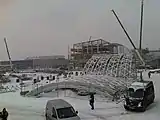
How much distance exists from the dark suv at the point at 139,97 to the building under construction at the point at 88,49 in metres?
47.0

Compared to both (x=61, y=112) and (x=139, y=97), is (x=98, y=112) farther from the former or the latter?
(x=61, y=112)

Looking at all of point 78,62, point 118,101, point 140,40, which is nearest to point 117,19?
point 140,40

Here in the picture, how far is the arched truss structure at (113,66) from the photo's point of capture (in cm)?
3250

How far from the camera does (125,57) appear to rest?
36.4 meters

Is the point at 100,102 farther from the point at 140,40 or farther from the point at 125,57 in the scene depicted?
the point at 140,40

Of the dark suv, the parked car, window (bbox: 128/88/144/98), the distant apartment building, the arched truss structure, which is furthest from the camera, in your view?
the distant apartment building

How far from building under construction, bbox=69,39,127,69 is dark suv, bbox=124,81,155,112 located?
47004 mm

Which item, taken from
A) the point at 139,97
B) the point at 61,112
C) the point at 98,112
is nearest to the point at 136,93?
the point at 139,97

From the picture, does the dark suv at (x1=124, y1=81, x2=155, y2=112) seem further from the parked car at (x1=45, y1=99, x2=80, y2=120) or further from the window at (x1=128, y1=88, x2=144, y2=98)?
the parked car at (x1=45, y1=99, x2=80, y2=120)

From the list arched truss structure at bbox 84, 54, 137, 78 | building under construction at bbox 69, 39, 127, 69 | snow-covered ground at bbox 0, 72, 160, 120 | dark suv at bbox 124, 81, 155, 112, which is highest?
building under construction at bbox 69, 39, 127, 69

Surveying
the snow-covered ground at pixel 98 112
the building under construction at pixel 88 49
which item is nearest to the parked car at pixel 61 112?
the snow-covered ground at pixel 98 112

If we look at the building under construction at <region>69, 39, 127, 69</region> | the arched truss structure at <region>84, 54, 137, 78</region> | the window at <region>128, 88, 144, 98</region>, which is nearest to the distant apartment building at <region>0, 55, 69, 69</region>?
the building under construction at <region>69, 39, 127, 69</region>

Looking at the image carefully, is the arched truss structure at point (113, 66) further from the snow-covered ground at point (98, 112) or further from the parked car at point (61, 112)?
the parked car at point (61, 112)

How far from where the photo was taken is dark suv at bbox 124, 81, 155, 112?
17.6 m
